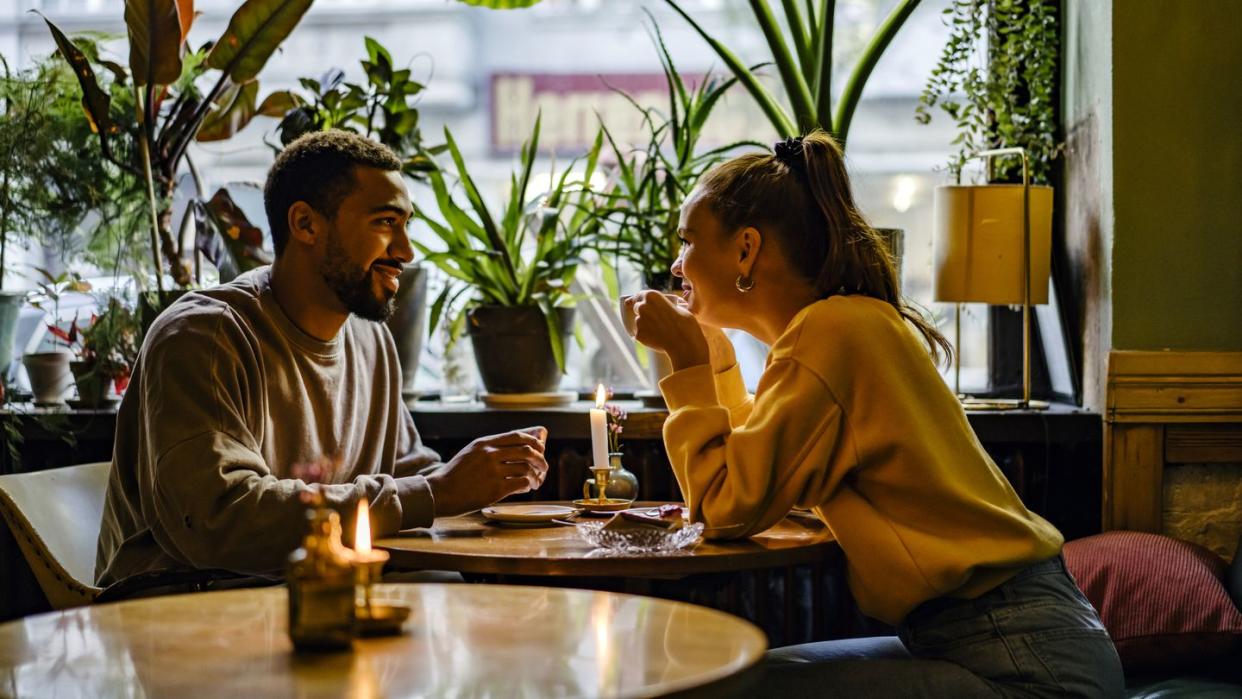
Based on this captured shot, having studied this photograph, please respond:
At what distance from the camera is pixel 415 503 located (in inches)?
87.4

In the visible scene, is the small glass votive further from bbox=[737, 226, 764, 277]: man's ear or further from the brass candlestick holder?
the brass candlestick holder

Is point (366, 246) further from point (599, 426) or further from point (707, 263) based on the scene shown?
point (707, 263)

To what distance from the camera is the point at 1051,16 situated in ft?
11.4

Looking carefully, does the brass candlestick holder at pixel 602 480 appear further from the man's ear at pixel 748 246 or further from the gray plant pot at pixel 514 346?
the gray plant pot at pixel 514 346

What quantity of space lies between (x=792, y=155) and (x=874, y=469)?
0.57 metres

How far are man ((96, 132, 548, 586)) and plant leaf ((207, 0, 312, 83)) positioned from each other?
2.80ft

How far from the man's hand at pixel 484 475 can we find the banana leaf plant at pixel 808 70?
1.40 m

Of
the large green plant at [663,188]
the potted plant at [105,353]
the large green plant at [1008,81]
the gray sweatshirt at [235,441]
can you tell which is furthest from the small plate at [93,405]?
the large green plant at [1008,81]

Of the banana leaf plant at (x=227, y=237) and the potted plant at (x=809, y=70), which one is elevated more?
the potted plant at (x=809, y=70)

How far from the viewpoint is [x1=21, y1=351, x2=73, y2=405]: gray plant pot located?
11.7 feet

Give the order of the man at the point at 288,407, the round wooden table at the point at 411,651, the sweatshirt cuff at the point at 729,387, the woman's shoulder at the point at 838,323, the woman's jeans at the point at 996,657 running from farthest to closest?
the sweatshirt cuff at the point at 729,387 → the man at the point at 288,407 → the woman's shoulder at the point at 838,323 → the woman's jeans at the point at 996,657 → the round wooden table at the point at 411,651

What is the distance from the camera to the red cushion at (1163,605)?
2.51 m

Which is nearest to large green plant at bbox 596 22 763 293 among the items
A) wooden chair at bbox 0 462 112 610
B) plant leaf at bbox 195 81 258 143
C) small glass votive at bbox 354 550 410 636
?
plant leaf at bbox 195 81 258 143

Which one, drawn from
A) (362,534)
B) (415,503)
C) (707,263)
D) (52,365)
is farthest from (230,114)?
(362,534)
